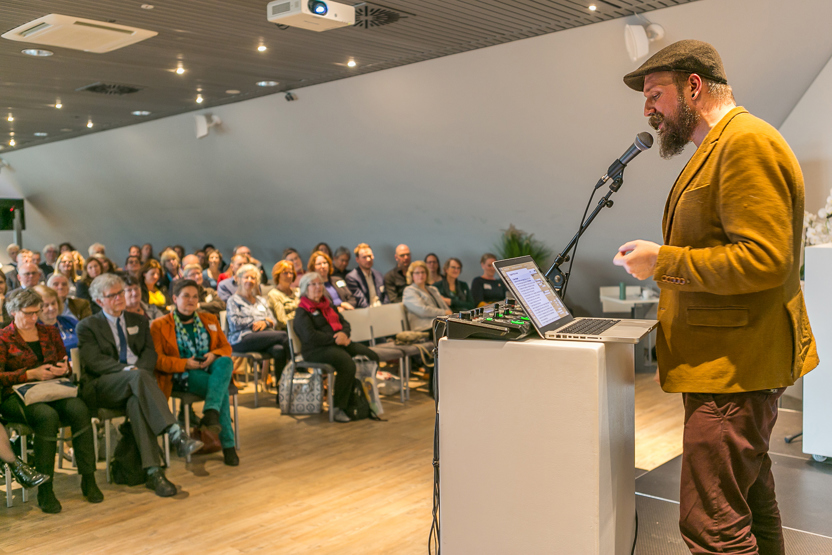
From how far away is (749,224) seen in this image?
1.66 m

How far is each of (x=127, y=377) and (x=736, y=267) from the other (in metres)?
3.41

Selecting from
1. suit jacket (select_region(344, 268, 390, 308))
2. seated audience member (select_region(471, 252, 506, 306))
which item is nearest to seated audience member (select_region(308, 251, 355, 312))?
suit jacket (select_region(344, 268, 390, 308))

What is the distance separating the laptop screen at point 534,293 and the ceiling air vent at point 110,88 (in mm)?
6430

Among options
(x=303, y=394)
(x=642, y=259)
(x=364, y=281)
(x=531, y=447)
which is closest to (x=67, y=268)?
(x=364, y=281)

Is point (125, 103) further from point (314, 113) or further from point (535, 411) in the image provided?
point (535, 411)

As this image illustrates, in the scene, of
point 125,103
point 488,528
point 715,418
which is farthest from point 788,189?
point 125,103

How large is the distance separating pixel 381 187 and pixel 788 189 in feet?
22.1

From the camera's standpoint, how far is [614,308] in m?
7.59

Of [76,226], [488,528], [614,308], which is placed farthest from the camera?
[76,226]

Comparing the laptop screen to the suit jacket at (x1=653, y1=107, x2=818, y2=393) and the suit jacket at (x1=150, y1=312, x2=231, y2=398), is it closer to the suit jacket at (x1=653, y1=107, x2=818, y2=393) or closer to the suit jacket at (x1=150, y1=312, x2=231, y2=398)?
the suit jacket at (x1=653, y1=107, x2=818, y2=393)

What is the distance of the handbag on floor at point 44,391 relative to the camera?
3781 millimetres

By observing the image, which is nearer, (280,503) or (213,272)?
(280,503)

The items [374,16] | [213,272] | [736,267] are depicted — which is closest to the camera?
[736,267]

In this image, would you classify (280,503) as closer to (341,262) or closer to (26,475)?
(26,475)
